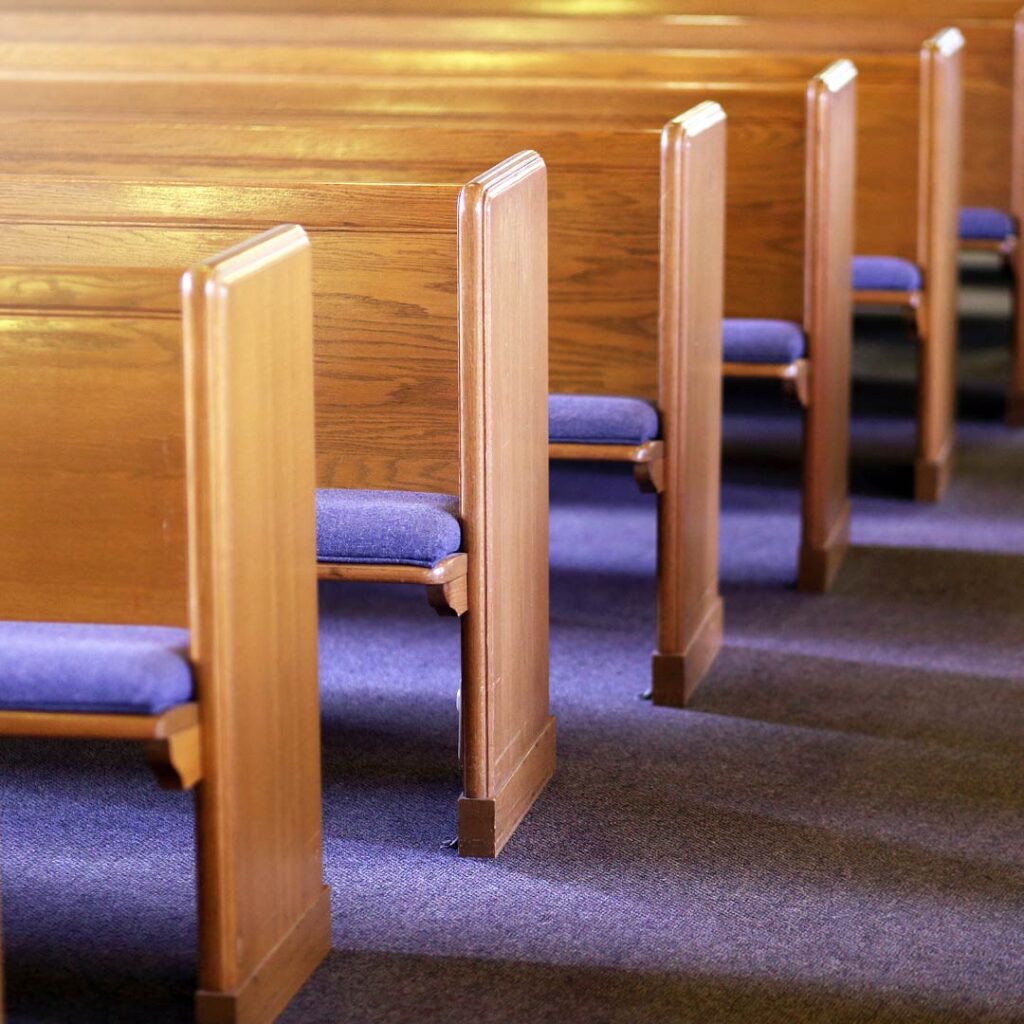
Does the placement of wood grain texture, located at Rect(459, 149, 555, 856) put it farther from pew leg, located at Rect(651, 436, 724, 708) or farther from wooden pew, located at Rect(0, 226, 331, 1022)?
pew leg, located at Rect(651, 436, 724, 708)

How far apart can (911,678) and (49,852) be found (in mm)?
1746

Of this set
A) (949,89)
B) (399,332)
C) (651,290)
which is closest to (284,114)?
(651,290)

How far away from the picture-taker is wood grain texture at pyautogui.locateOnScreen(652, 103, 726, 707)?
11.5 feet

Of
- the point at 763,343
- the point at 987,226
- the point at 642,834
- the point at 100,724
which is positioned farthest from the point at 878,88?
the point at 100,724

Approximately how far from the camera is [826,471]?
4469 mm

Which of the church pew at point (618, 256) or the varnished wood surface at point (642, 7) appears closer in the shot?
the church pew at point (618, 256)

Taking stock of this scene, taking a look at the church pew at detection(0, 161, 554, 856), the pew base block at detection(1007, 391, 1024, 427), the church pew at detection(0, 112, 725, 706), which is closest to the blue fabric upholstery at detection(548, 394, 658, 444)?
the church pew at detection(0, 112, 725, 706)

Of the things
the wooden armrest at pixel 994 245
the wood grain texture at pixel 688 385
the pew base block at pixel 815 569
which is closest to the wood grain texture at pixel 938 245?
the wooden armrest at pixel 994 245

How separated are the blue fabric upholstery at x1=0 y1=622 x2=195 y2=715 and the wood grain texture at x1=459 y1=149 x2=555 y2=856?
0.71 m

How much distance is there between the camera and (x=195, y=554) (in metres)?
2.23

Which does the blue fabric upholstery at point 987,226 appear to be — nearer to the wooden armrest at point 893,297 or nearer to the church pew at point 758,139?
the wooden armrest at point 893,297

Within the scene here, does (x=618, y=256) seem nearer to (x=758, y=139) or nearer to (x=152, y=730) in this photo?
(x=758, y=139)

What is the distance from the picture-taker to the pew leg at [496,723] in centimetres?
291

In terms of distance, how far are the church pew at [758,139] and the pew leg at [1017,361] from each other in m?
1.38
